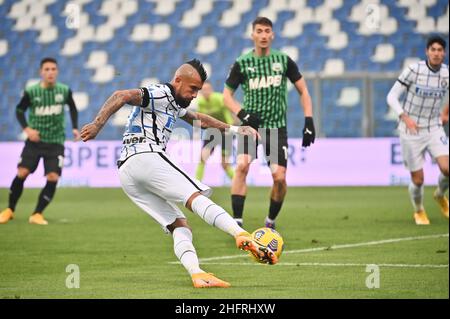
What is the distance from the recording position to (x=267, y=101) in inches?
470

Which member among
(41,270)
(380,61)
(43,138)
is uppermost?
(380,61)

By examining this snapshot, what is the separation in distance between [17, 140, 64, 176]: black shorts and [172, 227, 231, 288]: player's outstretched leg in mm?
6660

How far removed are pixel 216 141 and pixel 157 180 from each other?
12.2 metres

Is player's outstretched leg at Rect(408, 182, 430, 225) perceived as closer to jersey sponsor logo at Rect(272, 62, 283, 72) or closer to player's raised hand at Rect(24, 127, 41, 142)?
jersey sponsor logo at Rect(272, 62, 283, 72)

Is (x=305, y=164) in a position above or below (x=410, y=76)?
below

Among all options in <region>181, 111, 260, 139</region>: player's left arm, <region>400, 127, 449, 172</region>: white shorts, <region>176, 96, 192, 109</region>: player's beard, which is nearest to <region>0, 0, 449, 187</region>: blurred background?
<region>400, 127, 449, 172</region>: white shorts

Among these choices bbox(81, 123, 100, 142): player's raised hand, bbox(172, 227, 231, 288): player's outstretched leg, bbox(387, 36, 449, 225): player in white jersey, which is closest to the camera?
bbox(81, 123, 100, 142): player's raised hand

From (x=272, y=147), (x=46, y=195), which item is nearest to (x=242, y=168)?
(x=272, y=147)

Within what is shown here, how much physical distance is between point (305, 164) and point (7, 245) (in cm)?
1049

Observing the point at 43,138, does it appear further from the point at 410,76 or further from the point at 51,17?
the point at 51,17

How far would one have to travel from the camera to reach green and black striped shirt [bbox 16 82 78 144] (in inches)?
576

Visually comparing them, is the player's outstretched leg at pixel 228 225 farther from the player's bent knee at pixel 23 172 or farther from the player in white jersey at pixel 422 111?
the player's bent knee at pixel 23 172

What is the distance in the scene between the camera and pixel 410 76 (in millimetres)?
13398
